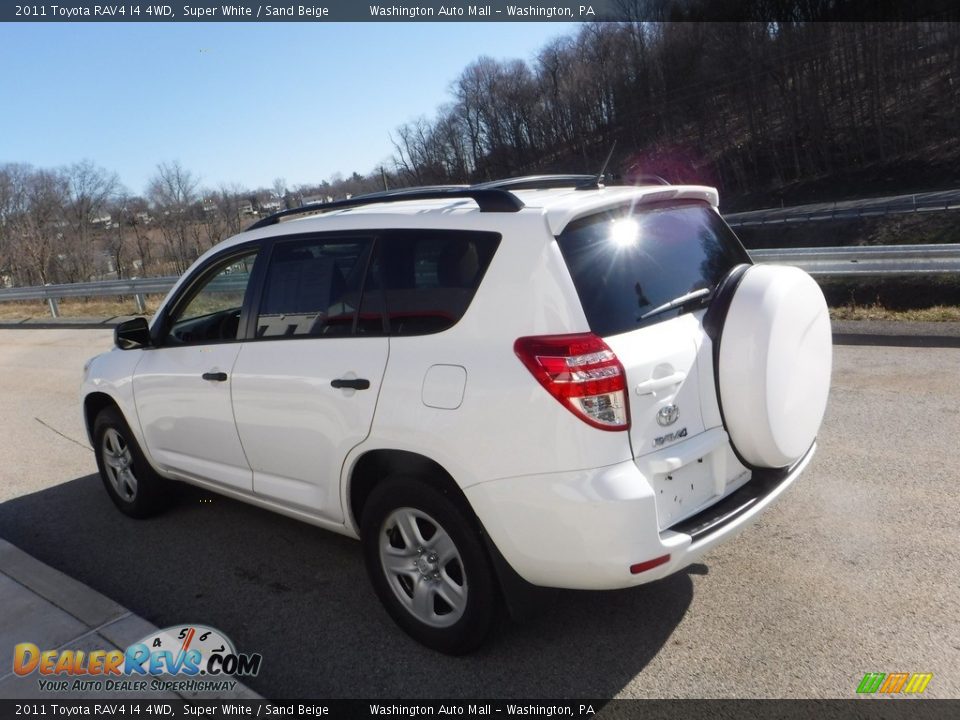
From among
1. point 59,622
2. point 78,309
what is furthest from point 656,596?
point 78,309

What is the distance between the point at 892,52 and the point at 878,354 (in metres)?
61.4

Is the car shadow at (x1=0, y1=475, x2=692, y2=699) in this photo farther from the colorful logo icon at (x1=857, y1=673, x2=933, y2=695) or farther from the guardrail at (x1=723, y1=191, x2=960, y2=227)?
the guardrail at (x1=723, y1=191, x2=960, y2=227)

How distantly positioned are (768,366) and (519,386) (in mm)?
1056

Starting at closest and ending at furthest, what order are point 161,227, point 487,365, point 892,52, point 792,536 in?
point 487,365 < point 792,536 < point 161,227 < point 892,52

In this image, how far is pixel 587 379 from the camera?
2775 mm

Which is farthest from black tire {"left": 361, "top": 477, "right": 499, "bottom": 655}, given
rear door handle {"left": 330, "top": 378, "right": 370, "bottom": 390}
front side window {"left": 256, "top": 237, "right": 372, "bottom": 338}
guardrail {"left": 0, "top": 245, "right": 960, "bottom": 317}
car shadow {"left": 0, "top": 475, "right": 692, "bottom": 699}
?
guardrail {"left": 0, "top": 245, "right": 960, "bottom": 317}

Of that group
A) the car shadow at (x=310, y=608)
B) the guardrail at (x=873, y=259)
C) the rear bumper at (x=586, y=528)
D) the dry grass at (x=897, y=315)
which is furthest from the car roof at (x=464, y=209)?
the guardrail at (x=873, y=259)

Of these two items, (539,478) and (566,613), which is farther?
(566,613)

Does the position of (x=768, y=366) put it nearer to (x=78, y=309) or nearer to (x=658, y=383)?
(x=658, y=383)

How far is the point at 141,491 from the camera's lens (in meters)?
5.06

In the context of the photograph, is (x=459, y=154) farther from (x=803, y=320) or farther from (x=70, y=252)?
(x=803, y=320)

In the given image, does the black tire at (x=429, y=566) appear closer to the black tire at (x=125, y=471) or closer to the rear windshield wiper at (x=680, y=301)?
the rear windshield wiper at (x=680, y=301)

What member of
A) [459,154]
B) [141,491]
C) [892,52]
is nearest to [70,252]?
[459,154]

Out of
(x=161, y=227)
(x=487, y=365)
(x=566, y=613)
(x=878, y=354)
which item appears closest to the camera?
(x=487, y=365)
